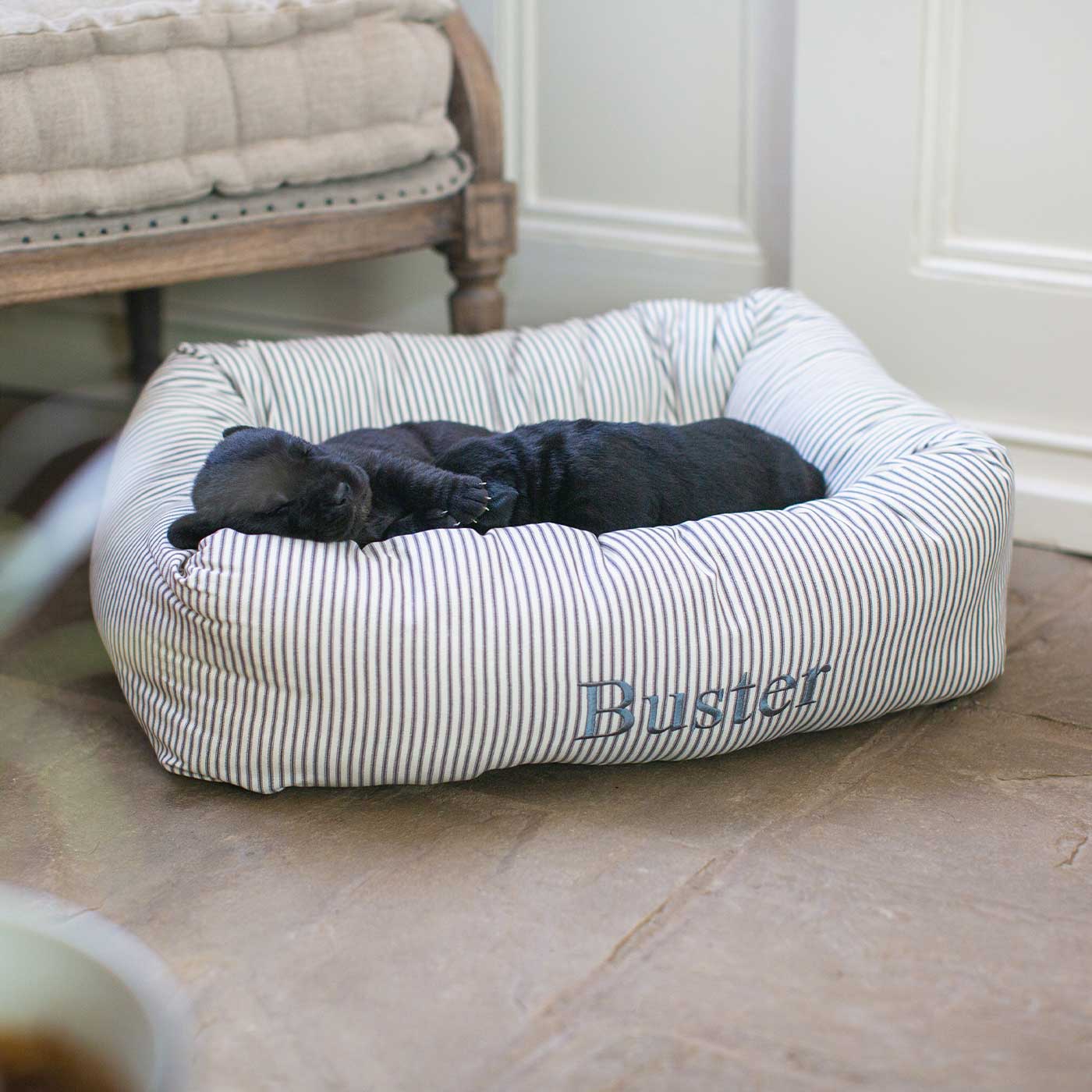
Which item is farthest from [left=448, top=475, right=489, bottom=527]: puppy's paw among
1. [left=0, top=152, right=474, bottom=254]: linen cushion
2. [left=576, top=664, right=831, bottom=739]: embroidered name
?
[left=0, top=152, right=474, bottom=254]: linen cushion

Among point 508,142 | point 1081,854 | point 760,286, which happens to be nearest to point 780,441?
point 1081,854

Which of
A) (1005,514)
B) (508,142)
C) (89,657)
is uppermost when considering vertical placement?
(508,142)

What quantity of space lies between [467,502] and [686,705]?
284 mm

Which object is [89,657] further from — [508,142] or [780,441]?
[508,142]

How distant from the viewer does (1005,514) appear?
129cm

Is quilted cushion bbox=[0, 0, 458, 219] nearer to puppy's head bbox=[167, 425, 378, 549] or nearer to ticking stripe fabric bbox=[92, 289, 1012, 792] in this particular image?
ticking stripe fabric bbox=[92, 289, 1012, 792]

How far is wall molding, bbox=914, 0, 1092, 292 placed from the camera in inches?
67.2

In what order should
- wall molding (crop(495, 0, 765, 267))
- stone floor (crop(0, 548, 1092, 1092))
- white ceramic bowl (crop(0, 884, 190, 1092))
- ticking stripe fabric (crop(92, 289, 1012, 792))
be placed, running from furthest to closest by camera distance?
wall molding (crop(495, 0, 765, 267)) < ticking stripe fabric (crop(92, 289, 1012, 792)) < stone floor (crop(0, 548, 1092, 1092)) < white ceramic bowl (crop(0, 884, 190, 1092))

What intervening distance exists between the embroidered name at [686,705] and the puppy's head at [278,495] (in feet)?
0.87

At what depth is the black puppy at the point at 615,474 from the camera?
1.27 meters

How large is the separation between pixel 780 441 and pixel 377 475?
454 millimetres

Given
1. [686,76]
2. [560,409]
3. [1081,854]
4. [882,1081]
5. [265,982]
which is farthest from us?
[686,76]

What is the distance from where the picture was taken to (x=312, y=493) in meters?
1.14

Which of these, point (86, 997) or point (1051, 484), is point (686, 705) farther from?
point (1051, 484)
